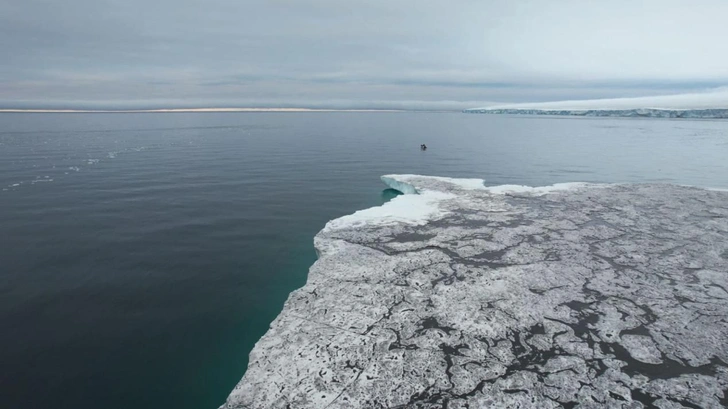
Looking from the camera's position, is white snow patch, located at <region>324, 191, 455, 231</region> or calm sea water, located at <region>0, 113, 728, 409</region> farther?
white snow patch, located at <region>324, 191, 455, 231</region>

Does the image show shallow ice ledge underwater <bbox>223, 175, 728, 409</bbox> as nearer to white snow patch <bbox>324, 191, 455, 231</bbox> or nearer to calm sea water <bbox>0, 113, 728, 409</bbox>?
white snow patch <bbox>324, 191, 455, 231</bbox>

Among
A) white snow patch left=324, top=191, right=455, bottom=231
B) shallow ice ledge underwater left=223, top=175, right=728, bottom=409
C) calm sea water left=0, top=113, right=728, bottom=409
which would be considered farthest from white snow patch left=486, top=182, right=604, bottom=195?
shallow ice ledge underwater left=223, top=175, right=728, bottom=409

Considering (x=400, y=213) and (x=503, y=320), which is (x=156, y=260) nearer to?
(x=400, y=213)

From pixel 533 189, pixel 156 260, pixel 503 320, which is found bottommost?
pixel 503 320

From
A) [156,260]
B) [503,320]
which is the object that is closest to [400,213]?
[503,320]

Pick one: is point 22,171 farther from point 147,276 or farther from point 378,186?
point 378,186

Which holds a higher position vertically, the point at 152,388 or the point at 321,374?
the point at 321,374

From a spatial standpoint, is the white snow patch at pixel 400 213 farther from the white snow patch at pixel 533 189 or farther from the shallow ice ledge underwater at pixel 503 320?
the white snow patch at pixel 533 189

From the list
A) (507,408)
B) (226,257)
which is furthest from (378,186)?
(507,408)

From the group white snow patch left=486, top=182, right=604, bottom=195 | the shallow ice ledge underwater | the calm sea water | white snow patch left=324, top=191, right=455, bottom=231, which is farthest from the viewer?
white snow patch left=486, top=182, right=604, bottom=195
